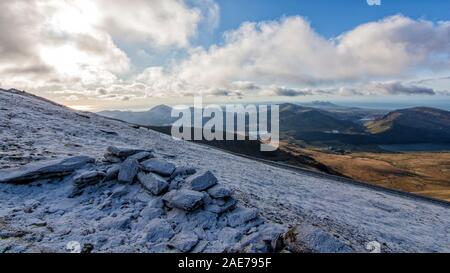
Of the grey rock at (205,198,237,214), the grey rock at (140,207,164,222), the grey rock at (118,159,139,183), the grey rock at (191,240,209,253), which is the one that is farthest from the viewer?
the grey rock at (118,159,139,183)

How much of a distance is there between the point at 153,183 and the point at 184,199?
7.36 feet

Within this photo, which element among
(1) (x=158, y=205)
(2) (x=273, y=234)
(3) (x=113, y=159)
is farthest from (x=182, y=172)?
(2) (x=273, y=234)

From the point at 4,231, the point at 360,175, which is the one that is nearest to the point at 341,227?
the point at 4,231

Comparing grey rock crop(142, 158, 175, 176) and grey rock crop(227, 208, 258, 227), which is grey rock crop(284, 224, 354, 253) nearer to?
grey rock crop(227, 208, 258, 227)

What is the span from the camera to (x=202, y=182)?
13914mm

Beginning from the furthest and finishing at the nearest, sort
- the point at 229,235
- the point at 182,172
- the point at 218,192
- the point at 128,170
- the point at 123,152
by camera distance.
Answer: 1. the point at 123,152
2. the point at 182,172
3. the point at 128,170
4. the point at 218,192
5. the point at 229,235

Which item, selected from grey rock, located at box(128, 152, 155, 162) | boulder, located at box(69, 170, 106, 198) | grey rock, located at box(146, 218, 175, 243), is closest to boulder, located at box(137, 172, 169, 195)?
grey rock, located at box(128, 152, 155, 162)

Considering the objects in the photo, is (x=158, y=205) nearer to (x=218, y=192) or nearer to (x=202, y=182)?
(x=202, y=182)

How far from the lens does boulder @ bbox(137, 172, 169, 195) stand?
1360 centimetres

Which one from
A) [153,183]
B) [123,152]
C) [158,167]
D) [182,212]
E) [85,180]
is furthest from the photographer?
[123,152]

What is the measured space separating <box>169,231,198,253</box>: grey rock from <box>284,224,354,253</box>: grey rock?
127 inches
